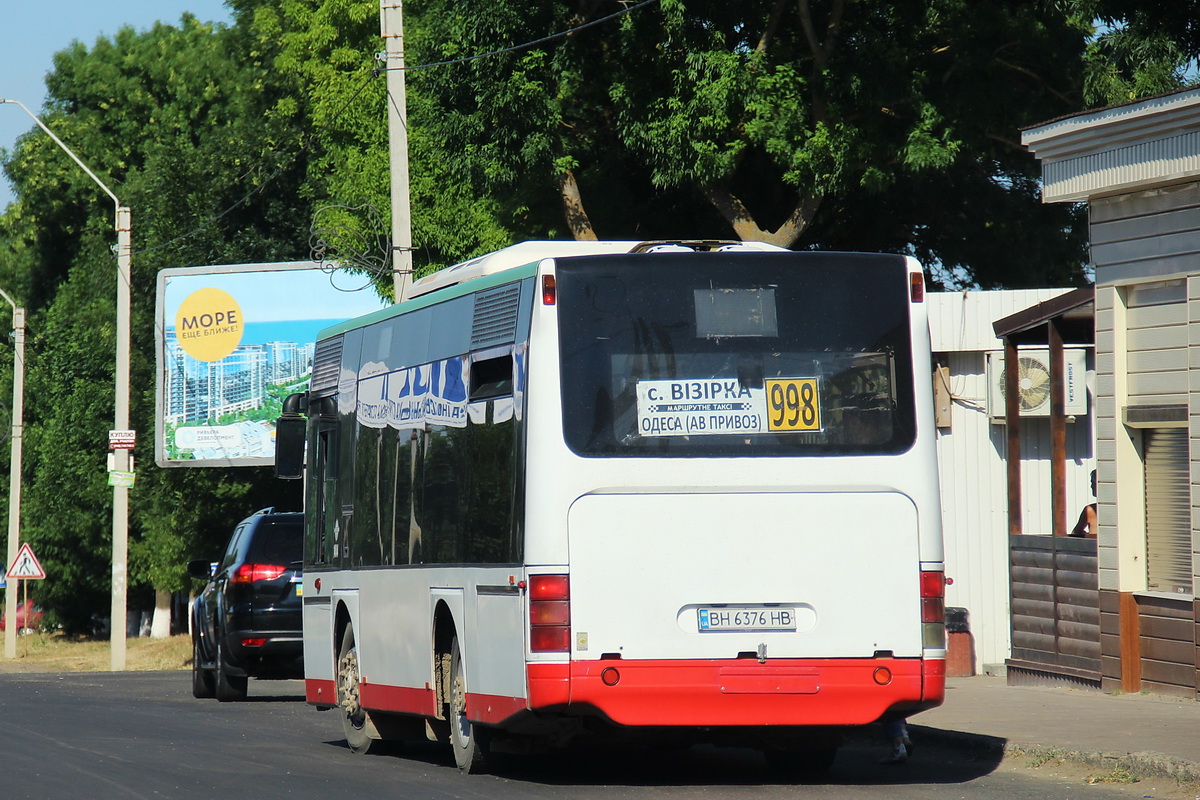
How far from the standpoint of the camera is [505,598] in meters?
10.9

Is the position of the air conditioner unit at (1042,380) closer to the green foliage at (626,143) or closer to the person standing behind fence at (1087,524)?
the person standing behind fence at (1087,524)

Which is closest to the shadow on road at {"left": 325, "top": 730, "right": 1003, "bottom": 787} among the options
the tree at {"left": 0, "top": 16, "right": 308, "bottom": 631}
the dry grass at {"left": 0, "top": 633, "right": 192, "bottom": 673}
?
the dry grass at {"left": 0, "top": 633, "right": 192, "bottom": 673}

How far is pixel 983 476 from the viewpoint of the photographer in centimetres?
1975

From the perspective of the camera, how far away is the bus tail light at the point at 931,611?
10875 mm

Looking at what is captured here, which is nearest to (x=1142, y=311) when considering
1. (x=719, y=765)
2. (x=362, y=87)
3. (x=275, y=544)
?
(x=719, y=765)

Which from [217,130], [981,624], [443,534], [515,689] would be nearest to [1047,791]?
[515,689]

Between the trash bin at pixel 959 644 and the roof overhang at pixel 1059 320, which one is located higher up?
the roof overhang at pixel 1059 320

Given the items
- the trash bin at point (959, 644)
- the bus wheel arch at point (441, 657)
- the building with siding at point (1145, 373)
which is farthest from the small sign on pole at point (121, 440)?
the bus wheel arch at point (441, 657)

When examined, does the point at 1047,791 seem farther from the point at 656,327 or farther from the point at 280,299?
the point at 280,299

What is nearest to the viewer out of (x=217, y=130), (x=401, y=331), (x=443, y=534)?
(x=443, y=534)

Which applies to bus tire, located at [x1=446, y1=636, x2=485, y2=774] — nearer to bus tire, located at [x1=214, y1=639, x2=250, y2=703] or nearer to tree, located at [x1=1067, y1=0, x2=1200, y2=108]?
A: bus tire, located at [x1=214, y1=639, x2=250, y2=703]

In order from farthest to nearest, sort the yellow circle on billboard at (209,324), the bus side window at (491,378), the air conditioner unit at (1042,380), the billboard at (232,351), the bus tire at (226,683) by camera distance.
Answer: the yellow circle on billboard at (209,324) → the billboard at (232,351) → the bus tire at (226,683) → the air conditioner unit at (1042,380) → the bus side window at (491,378)

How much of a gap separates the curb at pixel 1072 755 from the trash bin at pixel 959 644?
5180 millimetres

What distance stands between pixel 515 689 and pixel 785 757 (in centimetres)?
233
